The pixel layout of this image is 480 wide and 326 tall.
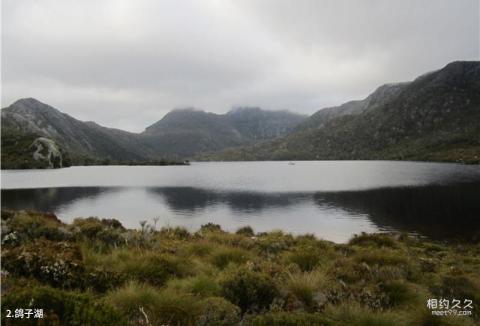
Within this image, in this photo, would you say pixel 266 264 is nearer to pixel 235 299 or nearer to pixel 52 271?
pixel 235 299

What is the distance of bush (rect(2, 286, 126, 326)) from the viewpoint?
17.9 feet

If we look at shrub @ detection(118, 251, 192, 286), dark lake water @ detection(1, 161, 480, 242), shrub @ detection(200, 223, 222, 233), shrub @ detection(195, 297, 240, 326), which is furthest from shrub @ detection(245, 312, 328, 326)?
dark lake water @ detection(1, 161, 480, 242)

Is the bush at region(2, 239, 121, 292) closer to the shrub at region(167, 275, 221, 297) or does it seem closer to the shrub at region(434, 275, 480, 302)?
the shrub at region(167, 275, 221, 297)

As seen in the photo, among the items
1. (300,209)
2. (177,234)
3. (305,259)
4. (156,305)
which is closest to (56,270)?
(156,305)

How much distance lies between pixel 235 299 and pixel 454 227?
36745 millimetres

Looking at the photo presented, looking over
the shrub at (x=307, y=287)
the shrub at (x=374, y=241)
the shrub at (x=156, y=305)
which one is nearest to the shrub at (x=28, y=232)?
the shrub at (x=156, y=305)

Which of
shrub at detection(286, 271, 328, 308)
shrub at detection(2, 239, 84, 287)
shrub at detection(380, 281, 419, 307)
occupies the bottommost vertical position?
shrub at detection(380, 281, 419, 307)

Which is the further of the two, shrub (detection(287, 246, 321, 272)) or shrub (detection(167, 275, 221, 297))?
shrub (detection(287, 246, 321, 272))

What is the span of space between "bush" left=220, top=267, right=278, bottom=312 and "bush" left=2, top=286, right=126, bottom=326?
3.40m

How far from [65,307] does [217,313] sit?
9.07ft

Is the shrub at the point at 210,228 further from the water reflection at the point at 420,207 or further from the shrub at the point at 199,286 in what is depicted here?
the water reflection at the point at 420,207

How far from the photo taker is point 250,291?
8.57m

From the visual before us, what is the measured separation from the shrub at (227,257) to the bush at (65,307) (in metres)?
7.26

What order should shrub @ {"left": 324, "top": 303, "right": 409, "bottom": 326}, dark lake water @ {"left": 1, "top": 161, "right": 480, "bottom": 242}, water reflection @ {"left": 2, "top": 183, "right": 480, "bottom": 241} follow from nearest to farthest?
shrub @ {"left": 324, "top": 303, "right": 409, "bottom": 326} < dark lake water @ {"left": 1, "top": 161, "right": 480, "bottom": 242} < water reflection @ {"left": 2, "top": 183, "right": 480, "bottom": 241}
